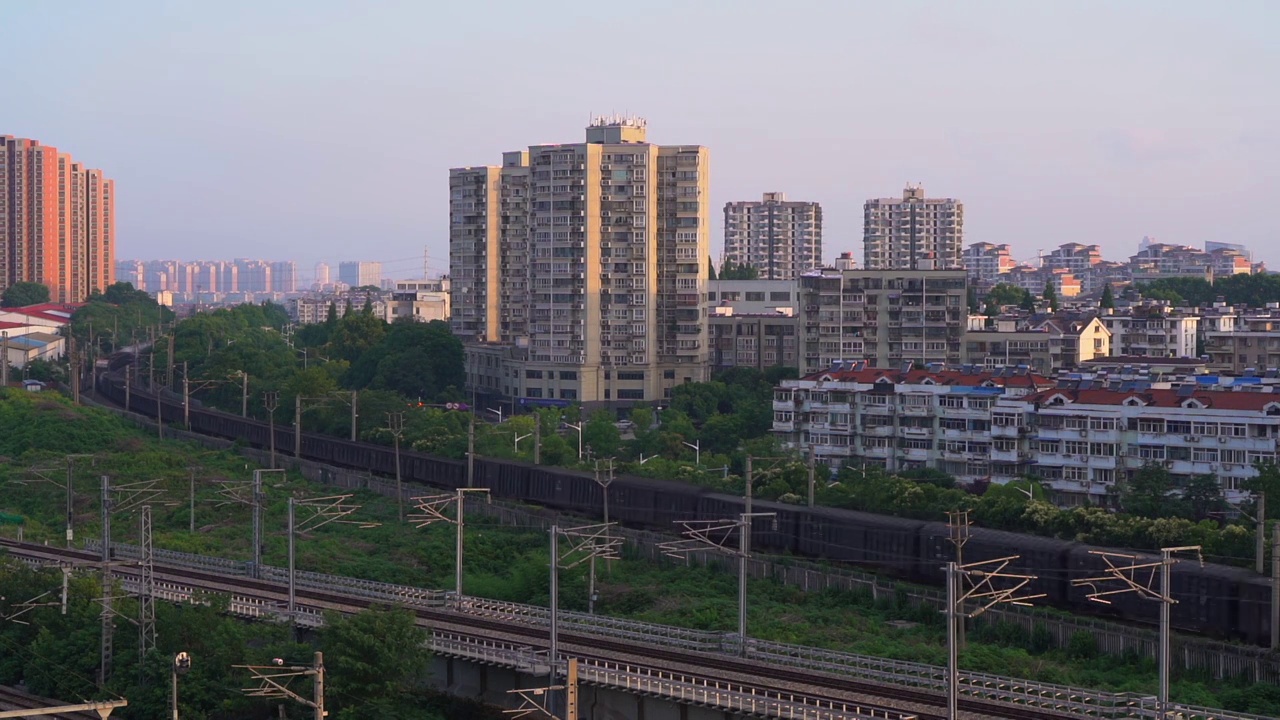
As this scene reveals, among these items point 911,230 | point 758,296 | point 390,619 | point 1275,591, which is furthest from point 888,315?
point 911,230

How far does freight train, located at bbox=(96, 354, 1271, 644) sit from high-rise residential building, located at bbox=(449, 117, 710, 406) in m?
19.2

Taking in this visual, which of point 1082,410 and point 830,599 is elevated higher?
point 1082,410

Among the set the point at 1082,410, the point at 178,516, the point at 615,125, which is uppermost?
the point at 615,125

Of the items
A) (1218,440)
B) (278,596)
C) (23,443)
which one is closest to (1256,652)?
(278,596)

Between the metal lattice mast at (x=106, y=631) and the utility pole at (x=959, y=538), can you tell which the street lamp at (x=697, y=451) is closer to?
the utility pole at (x=959, y=538)

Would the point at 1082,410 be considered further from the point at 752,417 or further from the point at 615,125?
the point at 615,125

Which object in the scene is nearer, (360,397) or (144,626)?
(144,626)

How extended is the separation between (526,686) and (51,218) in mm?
132666

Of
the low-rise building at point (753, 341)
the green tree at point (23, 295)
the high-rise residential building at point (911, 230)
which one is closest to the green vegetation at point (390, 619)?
the low-rise building at point (753, 341)

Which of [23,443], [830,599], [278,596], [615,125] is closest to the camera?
[278,596]

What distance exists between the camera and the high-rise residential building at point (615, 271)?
77.1m

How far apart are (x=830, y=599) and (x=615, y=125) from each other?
46.9 meters

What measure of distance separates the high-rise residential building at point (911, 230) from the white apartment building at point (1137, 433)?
243 feet

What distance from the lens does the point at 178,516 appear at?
50531mm
